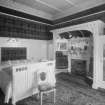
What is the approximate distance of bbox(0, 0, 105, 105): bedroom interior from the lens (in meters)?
2.27

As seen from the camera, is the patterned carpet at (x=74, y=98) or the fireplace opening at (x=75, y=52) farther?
the fireplace opening at (x=75, y=52)

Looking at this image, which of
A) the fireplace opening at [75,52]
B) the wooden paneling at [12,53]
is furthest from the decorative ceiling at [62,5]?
the wooden paneling at [12,53]

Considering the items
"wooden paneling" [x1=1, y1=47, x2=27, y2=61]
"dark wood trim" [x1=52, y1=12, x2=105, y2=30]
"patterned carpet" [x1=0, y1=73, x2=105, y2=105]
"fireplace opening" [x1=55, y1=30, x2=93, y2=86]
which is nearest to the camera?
"patterned carpet" [x1=0, y1=73, x2=105, y2=105]

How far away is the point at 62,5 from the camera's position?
354cm

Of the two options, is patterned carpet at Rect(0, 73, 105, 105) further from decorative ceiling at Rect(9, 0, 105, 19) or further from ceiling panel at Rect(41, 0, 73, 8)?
ceiling panel at Rect(41, 0, 73, 8)

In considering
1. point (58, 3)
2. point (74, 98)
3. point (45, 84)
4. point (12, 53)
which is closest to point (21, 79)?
point (45, 84)

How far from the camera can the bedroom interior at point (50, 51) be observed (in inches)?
89.3

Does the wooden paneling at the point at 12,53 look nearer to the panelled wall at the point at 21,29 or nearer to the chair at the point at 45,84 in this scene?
the panelled wall at the point at 21,29

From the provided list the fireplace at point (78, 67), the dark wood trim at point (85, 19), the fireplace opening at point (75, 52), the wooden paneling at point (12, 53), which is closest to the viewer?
the dark wood trim at point (85, 19)

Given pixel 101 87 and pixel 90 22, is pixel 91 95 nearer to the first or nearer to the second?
pixel 101 87

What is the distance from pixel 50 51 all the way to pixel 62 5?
226 cm

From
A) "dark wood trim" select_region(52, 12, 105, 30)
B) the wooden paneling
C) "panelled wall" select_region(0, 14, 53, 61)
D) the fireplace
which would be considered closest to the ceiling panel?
"dark wood trim" select_region(52, 12, 105, 30)

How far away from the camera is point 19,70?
6.86 feet

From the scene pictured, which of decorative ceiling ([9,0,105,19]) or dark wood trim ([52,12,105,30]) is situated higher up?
decorative ceiling ([9,0,105,19])
